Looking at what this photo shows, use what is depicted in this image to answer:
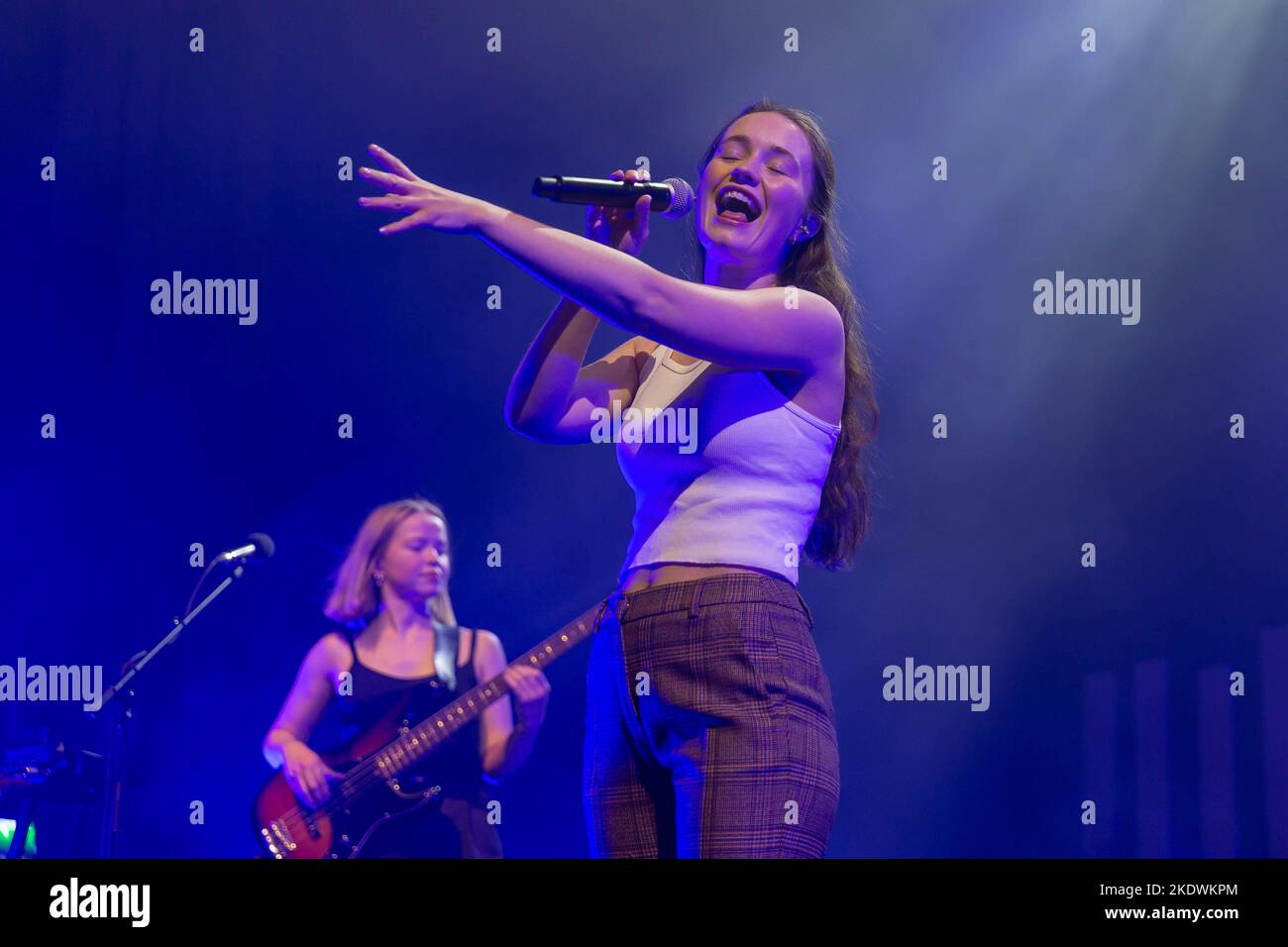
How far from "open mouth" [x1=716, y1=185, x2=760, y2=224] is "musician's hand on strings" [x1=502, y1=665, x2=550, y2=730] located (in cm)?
169

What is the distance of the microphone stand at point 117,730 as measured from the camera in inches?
125

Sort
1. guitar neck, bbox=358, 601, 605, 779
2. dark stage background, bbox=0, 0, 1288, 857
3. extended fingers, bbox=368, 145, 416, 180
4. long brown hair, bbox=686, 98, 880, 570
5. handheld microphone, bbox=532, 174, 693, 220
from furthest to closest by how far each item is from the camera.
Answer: dark stage background, bbox=0, 0, 1288, 857
guitar neck, bbox=358, 601, 605, 779
long brown hair, bbox=686, 98, 880, 570
handheld microphone, bbox=532, 174, 693, 220
extended fingers, bbox=368, 145, 416, 180

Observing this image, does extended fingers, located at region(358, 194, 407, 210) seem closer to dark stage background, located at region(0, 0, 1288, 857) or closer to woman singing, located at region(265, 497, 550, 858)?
woman singing, located at region(265, 497, 550, 858)

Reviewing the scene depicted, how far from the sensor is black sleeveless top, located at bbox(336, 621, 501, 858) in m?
3.02

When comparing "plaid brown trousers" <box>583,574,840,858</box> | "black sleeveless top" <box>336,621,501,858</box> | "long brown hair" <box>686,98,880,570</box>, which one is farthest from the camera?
"black sleeveless top" <box>336,621,501,858</box>

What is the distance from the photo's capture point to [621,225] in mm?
1886

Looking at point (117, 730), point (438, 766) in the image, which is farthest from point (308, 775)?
point (117, 730)

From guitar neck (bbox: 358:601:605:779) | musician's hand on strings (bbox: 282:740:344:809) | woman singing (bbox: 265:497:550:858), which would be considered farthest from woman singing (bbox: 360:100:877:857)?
musician's hand on strings (bbox: 282:740:344:809)

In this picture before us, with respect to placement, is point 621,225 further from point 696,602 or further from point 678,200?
point 696,602

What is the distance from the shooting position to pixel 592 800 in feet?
5.20

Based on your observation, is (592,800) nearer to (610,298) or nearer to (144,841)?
(610,298)

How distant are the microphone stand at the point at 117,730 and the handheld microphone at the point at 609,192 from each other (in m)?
1.82
